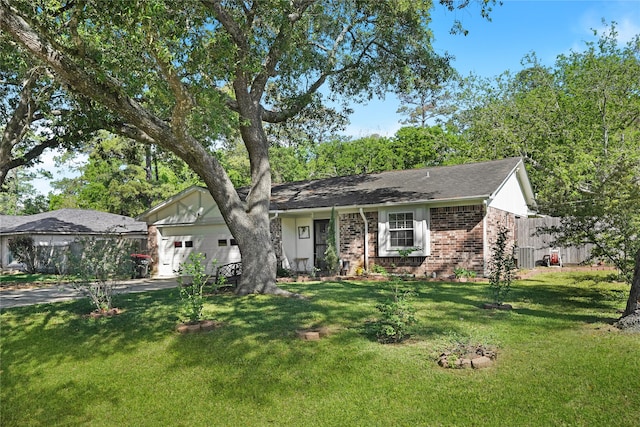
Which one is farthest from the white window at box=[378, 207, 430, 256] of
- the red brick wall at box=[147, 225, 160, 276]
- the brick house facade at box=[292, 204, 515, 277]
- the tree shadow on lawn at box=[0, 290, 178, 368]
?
the red brick wall at box=[147, 225, 160, 276]

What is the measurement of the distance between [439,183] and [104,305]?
1196cm

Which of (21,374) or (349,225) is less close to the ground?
(349,225)

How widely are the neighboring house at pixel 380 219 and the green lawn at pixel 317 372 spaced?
6158 millimetres

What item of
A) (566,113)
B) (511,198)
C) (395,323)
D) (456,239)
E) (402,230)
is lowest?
(395,323)

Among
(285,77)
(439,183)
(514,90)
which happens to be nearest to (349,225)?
(439,183)

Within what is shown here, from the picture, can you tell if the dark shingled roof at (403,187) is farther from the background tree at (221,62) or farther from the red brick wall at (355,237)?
the background tree at (221,62)

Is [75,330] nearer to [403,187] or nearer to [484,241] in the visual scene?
[484,241]

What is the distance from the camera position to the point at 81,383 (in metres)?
5.95

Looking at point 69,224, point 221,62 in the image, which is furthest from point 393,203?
point 69,224

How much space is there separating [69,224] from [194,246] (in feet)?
38.5

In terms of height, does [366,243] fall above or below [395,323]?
above

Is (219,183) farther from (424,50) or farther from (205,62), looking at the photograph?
(424,50)

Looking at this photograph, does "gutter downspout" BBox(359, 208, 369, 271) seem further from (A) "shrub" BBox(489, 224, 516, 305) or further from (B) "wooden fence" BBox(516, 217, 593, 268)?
(B) "wooden fence" BBox(516, 217, 593, 268)

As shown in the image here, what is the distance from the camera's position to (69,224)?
88.3 ft
